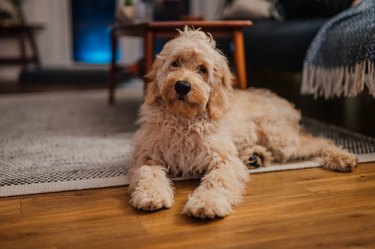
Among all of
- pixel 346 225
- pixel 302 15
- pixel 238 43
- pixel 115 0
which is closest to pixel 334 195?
pixel 346 225

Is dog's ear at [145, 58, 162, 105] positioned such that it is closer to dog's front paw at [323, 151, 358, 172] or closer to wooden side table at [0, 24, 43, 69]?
dog's front paw at [323, 151, 358, 172]

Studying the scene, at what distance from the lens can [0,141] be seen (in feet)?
8.98

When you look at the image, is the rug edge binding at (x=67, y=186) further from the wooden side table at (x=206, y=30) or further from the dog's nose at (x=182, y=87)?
the wooden side table at (x=206, y=30)

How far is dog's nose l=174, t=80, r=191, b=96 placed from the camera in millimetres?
1780

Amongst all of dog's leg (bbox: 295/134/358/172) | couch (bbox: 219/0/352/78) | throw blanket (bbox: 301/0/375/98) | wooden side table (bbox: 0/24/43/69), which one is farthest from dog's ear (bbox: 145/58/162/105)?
wooden side table (bbox: 0/24/43/69)

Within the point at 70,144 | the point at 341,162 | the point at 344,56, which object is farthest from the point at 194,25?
the point at 341,162

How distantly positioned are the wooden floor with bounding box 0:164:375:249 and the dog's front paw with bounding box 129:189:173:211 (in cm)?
2

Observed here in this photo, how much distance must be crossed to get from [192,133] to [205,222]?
0.51 meters

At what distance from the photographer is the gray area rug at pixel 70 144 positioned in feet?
6.50

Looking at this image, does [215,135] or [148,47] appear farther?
[148,47]

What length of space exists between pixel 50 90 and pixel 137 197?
411 cm

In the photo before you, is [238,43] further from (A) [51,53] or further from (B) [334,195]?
(A) [51,53]

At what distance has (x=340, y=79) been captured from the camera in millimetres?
2619

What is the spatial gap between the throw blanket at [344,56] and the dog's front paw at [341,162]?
0.48 meters
